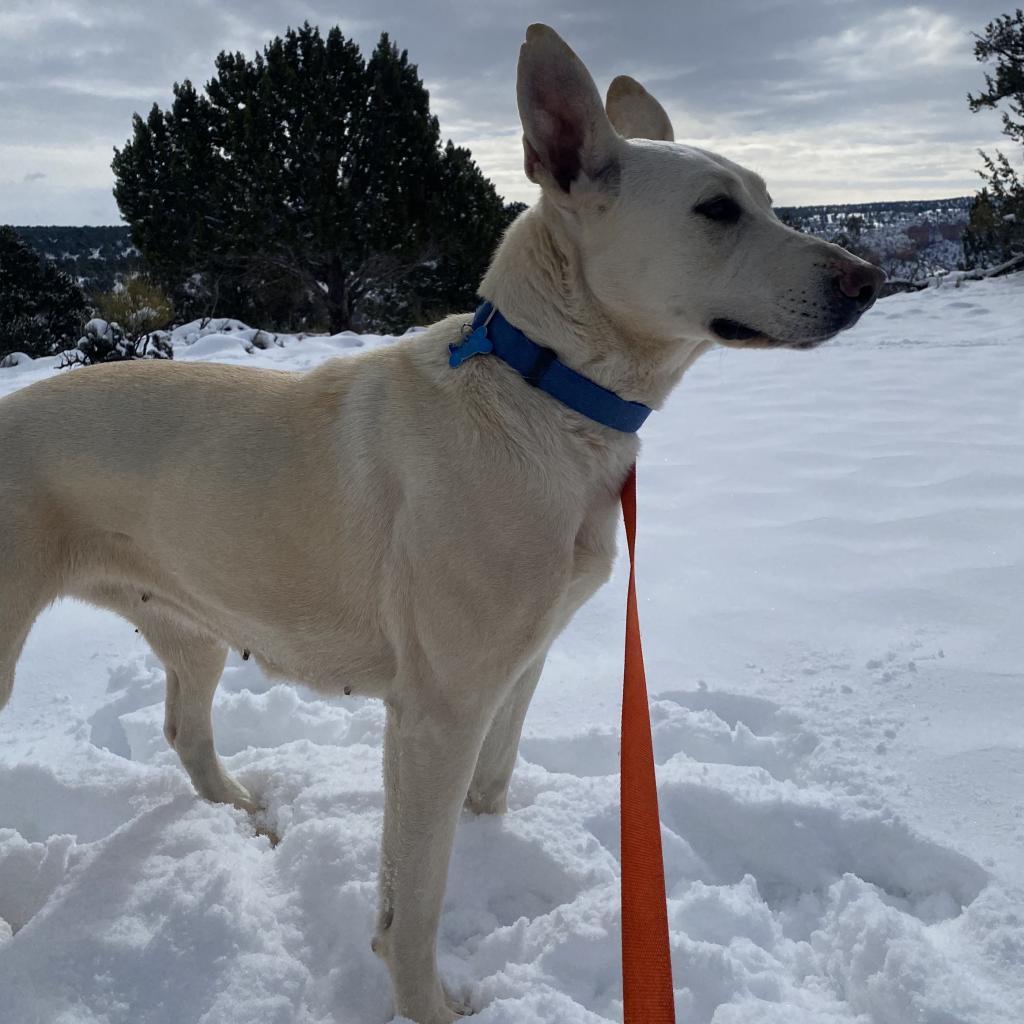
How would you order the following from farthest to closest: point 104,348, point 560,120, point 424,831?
point 104,348
point 560,120
point 424,831

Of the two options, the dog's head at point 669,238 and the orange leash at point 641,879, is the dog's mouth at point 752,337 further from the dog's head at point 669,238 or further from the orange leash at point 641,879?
the orange leash at point 641,879

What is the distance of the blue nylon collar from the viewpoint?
1.95 m

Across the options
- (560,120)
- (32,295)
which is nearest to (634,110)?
(560,120)

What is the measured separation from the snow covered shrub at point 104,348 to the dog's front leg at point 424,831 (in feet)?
31.0

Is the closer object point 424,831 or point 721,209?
point 424,831

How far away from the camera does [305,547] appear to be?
81.5 inches

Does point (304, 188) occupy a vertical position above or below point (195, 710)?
above

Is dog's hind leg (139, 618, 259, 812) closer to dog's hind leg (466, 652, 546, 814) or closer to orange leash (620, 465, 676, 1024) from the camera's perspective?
dog's hind leg (466, 652, 546, 814)

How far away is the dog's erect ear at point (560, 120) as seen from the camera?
1931 mm

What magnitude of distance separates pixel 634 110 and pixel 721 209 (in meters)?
0.68

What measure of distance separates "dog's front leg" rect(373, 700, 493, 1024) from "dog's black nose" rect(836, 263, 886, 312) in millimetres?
1254

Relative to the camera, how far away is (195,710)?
8.84 ft

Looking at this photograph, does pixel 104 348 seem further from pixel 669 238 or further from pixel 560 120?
pixel 669 238

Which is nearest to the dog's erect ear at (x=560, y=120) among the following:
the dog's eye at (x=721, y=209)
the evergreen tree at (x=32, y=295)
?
the dog's eye at (x=721, y=209)
